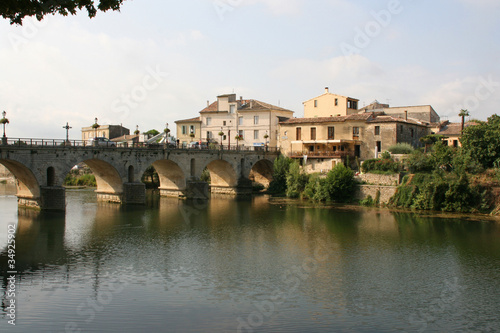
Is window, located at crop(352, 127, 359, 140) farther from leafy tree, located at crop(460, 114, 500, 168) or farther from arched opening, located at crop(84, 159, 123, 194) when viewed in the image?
arched opening, located at crop(84, 159, 123, 194)

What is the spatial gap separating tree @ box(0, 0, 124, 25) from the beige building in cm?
6110

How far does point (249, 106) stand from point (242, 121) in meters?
2.98

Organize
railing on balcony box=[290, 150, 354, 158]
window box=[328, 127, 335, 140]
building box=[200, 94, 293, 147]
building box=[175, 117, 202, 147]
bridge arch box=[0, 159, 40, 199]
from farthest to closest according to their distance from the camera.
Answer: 1. building box=[175, 117, 202, 147]
2. building box=[200, 94, 293, 147]
3. window box=[328, 127, 335, 140]
4. railing on balcony box=[290, 150, 354, 158]
5. bridge arch box=[0, 159, 40, 199]

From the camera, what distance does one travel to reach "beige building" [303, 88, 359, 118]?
7431cm

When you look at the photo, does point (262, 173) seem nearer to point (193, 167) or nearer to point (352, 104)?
point (193, 167)

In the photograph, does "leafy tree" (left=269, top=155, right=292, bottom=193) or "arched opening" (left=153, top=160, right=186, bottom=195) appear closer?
"arched opening" (left=153, top=160, right=186, bottom=195)

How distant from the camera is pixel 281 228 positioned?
3966 cm

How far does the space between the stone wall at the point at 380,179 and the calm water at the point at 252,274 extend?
11409 mm

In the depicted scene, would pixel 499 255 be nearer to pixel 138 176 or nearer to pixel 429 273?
pixel 429 273

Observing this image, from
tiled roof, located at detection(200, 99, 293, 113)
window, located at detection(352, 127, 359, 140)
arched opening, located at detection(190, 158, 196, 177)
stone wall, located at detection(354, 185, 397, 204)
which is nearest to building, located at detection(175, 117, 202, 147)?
tiled roof, located at detection(200, 99, 293, 113)

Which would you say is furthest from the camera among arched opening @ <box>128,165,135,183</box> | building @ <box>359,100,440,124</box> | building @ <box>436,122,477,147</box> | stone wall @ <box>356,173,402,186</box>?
building @ <box>359,100,440,124</box>

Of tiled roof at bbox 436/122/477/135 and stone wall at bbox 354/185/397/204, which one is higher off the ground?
tiled roof at bbox 436/122/477/135

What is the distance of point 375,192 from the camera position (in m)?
55.1

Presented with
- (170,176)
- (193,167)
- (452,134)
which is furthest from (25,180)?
(452,134)
